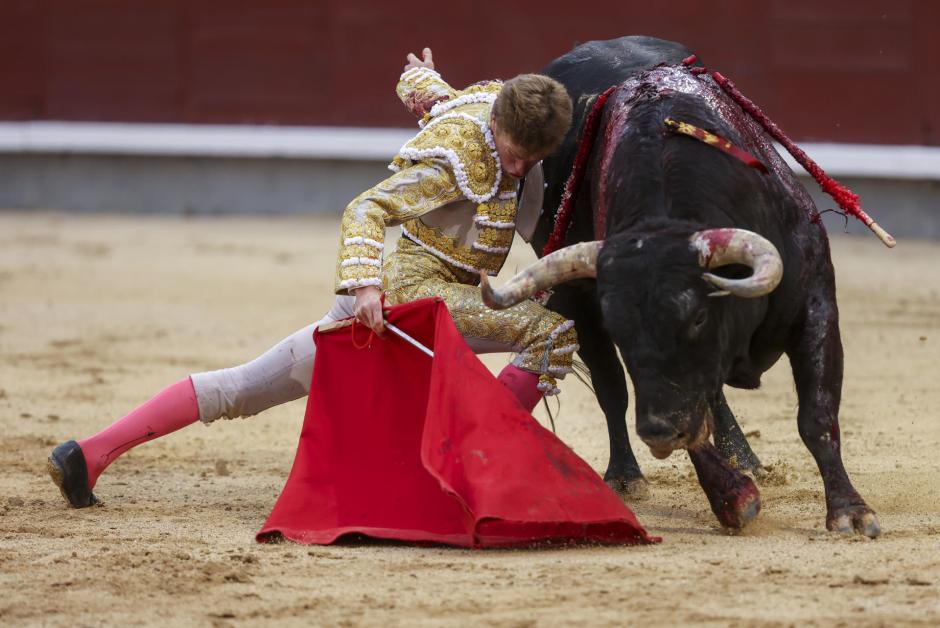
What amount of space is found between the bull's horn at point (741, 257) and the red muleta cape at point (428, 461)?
19.7 inches

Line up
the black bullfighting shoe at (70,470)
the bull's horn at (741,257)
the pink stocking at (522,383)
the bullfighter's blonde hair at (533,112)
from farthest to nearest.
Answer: the black bullfighting shoe at (70,470) → the pink stocking at (522,383) → the bullfighter's blonde hair at (533,112) → the bull's horn at (741,257)

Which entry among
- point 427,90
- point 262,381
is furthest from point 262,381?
point 427,90

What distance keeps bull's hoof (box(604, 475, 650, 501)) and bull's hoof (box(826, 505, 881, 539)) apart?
670 mm

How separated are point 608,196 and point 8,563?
1.38 m

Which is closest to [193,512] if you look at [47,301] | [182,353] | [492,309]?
[492,309]

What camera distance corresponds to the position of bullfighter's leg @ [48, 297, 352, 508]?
3.35 metres

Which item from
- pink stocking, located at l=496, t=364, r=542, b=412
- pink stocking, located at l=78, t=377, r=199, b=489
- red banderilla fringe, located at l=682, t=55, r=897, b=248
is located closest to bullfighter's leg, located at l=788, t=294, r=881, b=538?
red banderilla fringe, located at l=682, t=55, r=897, b=248

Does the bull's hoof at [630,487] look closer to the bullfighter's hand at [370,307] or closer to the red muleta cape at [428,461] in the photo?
the red muleta cape at [428,461]

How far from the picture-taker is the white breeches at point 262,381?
3.35 meters

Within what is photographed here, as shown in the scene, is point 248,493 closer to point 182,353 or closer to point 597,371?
point 597,371

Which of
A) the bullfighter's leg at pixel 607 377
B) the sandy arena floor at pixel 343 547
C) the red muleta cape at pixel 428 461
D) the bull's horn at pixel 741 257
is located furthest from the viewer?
the bullfighter's leg at pixel 607 377

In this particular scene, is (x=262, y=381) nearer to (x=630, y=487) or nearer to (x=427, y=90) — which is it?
(x=427, y=90)

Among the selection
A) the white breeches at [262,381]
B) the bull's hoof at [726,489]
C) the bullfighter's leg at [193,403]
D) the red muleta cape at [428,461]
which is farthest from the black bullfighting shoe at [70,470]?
the bull's hoof at [726,489]

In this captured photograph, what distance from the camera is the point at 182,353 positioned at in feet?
18.6
